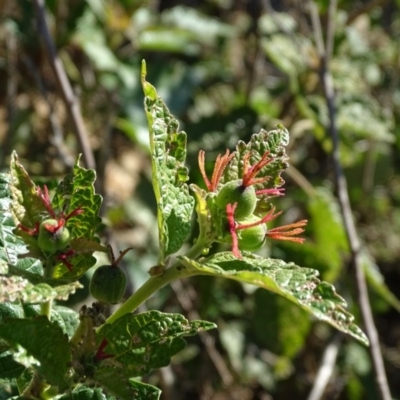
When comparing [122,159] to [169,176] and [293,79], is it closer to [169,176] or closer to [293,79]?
[293,79]

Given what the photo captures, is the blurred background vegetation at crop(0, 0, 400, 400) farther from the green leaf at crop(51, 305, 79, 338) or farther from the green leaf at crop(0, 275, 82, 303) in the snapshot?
the green leaf at crop(0, 275, 82, 303)

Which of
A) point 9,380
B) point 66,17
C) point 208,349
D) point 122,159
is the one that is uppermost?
point 66,17

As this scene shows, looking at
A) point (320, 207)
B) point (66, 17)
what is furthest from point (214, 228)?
point (66, 17)

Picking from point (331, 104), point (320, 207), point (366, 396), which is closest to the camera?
point (331, 104)

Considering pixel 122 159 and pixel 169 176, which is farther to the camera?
pixel 122 159

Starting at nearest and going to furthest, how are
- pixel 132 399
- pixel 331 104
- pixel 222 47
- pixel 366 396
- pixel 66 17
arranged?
1. pixel 132 399
2. pixel 331 104
3. pixel 66 17
4. pixel 366 396
5. pixel 222 47

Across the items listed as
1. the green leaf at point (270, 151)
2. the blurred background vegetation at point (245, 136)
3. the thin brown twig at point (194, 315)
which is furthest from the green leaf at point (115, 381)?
the thin brown twig at point (194, 315)

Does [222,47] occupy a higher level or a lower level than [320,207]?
higher
